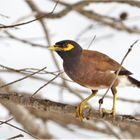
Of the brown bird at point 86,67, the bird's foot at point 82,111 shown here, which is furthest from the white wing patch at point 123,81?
the bird's foot at point 82,111

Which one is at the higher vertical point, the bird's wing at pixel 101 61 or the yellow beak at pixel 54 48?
the yellow beak at pixel 54 48

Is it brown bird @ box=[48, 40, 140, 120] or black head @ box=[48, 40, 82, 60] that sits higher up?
black head @ box=[48, 40, 82, 60]

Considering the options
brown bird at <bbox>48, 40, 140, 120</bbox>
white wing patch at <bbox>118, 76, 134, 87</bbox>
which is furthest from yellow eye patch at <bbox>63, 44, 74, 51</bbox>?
white wing patch at <bbox>118, 76, 134, 87</bbox>

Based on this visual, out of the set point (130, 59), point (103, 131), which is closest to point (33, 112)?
point (103, 131)

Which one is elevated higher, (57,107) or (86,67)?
(86,67)

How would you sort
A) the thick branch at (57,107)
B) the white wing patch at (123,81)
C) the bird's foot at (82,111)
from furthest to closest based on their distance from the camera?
the white wing patch at (123,81) → the bird's foot at (82,111) → the thick branch at (57,107)

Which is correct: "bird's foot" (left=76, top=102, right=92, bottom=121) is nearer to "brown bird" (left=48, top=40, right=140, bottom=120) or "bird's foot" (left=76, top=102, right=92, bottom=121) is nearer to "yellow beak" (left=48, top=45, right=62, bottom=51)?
"brown bird" (left=48, top=40, right=140, bottom=120)

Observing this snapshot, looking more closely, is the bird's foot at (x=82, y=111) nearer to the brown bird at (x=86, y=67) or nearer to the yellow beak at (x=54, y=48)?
the brown bird at (x=86, y=67)

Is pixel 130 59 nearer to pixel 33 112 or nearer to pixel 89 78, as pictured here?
pixel 33 112

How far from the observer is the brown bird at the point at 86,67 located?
1989 mm

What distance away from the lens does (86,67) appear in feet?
6.61

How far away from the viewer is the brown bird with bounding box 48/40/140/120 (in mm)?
1989

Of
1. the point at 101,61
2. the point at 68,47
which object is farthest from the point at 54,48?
the point at 101,61

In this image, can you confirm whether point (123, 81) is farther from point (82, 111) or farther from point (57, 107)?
point (57, 107)
